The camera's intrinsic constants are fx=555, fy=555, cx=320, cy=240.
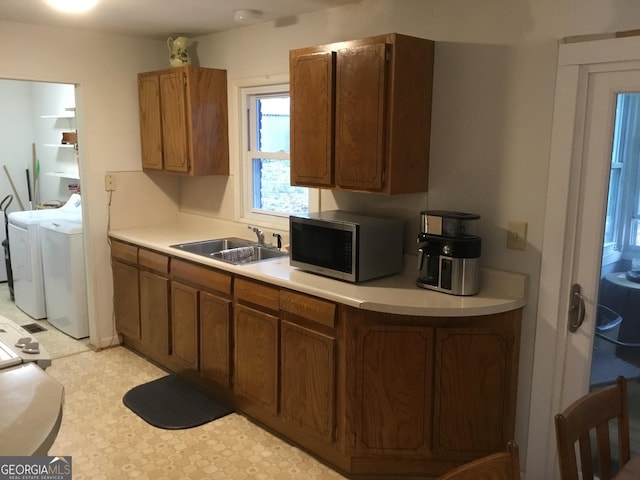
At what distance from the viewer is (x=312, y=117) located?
2893mm

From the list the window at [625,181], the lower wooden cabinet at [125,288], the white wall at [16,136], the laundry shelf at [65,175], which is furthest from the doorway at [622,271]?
the white wall at [16,136]

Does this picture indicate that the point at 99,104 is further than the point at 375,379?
Yes

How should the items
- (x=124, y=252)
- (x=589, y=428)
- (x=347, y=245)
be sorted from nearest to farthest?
(x=589, y=428) < (x=347, y=245) < (x=124, y=252)

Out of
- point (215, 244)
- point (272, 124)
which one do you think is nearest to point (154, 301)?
point (215, 244)

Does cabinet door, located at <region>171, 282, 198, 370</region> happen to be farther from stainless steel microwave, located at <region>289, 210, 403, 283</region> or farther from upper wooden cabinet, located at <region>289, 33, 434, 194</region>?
upper wooden cabinet, located at <region>289, 33, 434, 194</region>

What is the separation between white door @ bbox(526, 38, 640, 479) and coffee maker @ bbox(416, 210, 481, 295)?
0.30m

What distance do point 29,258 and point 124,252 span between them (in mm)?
1288

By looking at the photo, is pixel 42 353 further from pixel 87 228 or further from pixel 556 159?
pixel 87 228

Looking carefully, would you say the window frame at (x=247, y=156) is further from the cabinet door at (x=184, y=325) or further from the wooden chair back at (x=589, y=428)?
the wooden chair back at (x=589, y=428)

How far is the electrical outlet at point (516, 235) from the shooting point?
2.50 metres

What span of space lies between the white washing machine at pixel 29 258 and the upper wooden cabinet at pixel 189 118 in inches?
49.1

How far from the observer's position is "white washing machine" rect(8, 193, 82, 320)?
15.6 ft

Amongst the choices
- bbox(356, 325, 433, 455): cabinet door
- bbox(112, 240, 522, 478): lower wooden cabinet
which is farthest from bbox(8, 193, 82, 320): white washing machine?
bbox(356, 325, 433, 455): cabinet door

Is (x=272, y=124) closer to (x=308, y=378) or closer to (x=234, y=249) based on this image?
(x=234, y=249)
